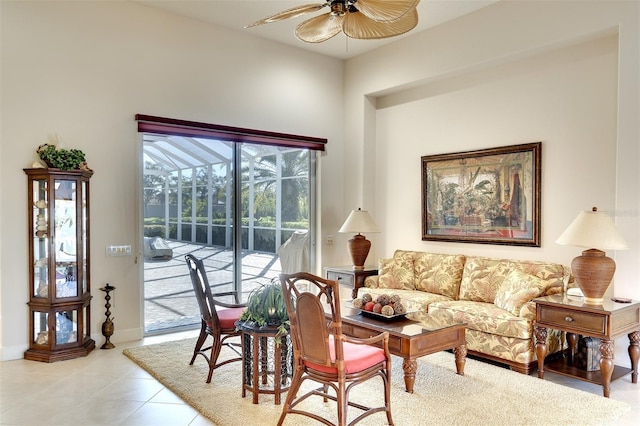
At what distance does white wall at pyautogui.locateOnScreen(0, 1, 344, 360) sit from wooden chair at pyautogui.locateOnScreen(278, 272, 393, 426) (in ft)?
9.18

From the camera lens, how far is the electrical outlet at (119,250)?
193 inches

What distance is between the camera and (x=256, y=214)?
607 cm

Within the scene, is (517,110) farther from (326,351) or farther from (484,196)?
(326,351)

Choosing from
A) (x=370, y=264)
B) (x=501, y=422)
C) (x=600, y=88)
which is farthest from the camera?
(x=370, y=264)

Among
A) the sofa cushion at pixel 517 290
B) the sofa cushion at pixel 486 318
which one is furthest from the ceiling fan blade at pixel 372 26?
the sofa cushion at pixel 486 318

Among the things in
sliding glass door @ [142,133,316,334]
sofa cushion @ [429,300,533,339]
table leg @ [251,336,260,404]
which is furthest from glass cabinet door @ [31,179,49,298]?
sofa cushion @ [429,300,533,339]

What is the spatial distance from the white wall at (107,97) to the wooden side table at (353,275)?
2.06 meters

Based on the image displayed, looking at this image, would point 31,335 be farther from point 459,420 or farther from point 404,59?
point 404,59

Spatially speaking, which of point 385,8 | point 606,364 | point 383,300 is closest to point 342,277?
point 383,300

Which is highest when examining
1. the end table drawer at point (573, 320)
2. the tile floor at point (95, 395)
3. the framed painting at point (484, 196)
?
the framed painting at point (484, 196)

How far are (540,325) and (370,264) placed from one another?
2.93 meters

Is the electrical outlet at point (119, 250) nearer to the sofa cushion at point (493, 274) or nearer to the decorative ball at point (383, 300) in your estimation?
the decorative ball at point (383, 300)

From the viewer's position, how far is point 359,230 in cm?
578

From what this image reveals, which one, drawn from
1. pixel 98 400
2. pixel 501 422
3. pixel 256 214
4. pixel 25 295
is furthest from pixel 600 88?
pixel 25 295
